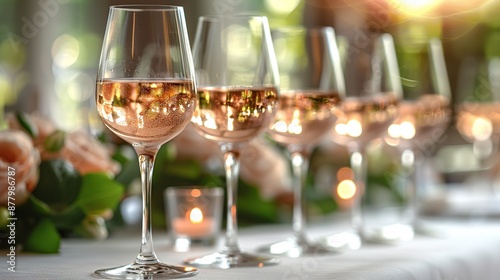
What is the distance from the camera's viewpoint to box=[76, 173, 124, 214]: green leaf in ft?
5.01

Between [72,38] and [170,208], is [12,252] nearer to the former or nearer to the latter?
[170,208]

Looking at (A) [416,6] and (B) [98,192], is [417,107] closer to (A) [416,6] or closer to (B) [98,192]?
(B) [98,192]

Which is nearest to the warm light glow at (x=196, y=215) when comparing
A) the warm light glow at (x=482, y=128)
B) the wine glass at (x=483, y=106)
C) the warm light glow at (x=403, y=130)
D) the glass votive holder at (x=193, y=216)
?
the glass votive holder at (x=193, y=216)

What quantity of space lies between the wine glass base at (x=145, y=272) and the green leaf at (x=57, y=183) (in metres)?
0.39

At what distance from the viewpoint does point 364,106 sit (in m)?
1.71

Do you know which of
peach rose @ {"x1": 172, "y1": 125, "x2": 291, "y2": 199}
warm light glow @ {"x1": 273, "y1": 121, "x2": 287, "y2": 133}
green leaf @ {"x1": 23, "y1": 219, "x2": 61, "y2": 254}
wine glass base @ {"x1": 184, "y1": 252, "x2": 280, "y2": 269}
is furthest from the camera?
peach rose @ {"x1": 172, "y1": 125, "x2": 291, "y2": 199}

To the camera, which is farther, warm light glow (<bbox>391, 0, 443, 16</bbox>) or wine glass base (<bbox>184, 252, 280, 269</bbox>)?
warm light glow (<bbox>391, 0, 443, 16</bbox>)

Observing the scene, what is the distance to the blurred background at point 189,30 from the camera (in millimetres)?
5688

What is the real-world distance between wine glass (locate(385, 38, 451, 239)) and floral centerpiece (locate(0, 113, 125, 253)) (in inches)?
24.8

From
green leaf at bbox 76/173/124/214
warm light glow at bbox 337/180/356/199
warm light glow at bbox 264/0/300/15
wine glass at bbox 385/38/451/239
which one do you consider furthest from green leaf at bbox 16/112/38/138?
warm light glow at bbox 264/0/300/15

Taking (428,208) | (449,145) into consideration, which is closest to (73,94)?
(449,145)

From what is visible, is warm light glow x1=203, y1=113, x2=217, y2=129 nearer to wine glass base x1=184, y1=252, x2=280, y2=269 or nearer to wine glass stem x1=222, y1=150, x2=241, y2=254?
wine glass stem x1=222, y1=150, x2=241, y2=254

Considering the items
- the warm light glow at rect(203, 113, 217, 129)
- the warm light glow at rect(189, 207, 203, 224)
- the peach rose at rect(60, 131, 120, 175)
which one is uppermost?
the peach rose at rect(60, 131, 120, 175)

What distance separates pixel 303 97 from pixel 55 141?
1.37ft
